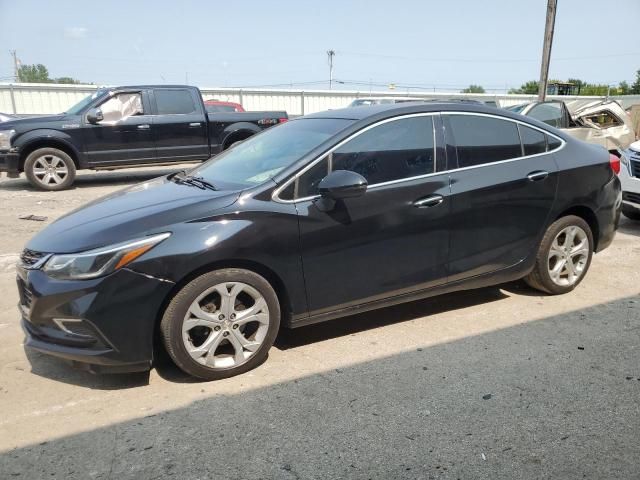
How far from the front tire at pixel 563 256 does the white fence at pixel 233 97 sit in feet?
51.4

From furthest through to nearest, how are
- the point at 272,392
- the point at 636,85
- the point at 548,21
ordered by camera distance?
the point at 636,85, the point at 548,21, the point at 272,392

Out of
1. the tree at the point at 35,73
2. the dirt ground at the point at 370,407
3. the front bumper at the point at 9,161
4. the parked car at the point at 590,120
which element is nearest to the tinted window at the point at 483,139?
the dirt ground at the point at 370,407

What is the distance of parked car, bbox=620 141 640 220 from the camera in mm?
6820

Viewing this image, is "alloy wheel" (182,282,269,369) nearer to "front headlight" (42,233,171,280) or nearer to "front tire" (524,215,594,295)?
"front headlight" (42,233,171,280)

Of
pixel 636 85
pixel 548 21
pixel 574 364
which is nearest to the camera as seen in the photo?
pixel 574 364

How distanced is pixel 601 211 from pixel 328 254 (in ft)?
8.77

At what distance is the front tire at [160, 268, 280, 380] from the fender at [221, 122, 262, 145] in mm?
8489

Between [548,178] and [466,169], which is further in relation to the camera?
[548,178]

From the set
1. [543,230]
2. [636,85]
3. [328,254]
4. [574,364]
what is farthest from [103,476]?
[636,85]

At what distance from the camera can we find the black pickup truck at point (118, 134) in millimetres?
9930

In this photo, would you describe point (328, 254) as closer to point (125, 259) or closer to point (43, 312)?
point (125, 259)

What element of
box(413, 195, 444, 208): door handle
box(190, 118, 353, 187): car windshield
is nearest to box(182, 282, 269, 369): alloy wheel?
box(190, 118, 353, 187): car windshield

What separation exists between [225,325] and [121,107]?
852 centimetres

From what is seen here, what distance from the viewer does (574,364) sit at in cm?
340
